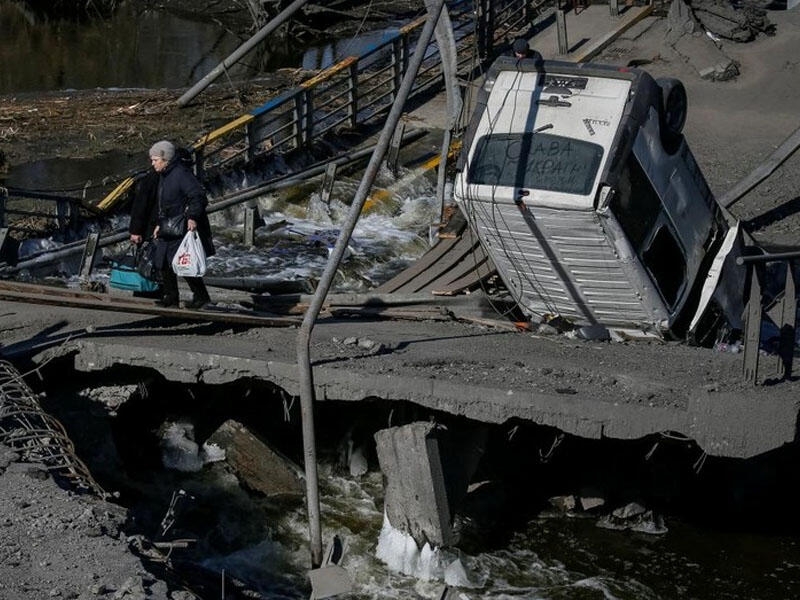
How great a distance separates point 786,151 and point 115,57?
1655 centimetres

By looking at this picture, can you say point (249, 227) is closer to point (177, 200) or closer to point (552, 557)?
point (177, 200)

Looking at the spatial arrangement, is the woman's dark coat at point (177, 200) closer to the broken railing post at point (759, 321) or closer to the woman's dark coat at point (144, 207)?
the woman's dark coat at point (144, 207)

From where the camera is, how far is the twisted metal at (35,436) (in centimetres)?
993

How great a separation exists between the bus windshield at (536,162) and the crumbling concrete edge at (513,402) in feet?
7.51

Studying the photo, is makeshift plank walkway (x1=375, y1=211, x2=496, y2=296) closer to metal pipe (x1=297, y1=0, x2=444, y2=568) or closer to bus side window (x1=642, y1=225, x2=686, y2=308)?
bus side window (x1=642, y1=225, x2=686, y2=308)

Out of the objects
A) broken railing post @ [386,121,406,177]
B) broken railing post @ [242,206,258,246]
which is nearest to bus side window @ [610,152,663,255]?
broken railing post @ [242,206,258,246]

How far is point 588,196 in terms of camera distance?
39.2 feet

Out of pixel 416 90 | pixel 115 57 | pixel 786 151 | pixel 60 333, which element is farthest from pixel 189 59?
pixel 60 333

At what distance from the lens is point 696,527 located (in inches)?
484

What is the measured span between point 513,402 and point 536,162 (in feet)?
8.59

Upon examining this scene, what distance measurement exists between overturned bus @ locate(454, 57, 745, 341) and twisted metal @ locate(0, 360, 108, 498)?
4.17 metres

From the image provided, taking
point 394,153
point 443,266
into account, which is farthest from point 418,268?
point 394,153

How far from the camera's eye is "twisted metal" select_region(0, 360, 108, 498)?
→ 9.93 meters

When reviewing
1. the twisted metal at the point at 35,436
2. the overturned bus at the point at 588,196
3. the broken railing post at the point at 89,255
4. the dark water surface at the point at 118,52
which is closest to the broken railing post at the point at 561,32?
the dark water surface at the point at 118,52
